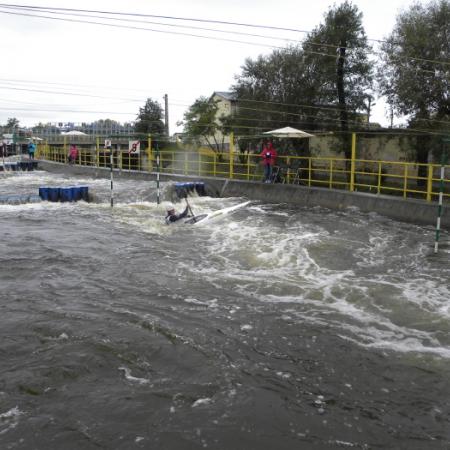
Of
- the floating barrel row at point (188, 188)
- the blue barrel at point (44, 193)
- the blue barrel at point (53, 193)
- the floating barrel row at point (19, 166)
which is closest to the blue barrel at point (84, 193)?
the blue barrel at point (53, 193)

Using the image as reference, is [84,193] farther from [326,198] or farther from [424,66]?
[424,66]

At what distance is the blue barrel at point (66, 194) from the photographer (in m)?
18.7

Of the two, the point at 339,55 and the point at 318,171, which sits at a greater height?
the point at 339,55

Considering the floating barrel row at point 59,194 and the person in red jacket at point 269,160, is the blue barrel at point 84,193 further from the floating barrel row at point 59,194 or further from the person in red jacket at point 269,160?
the person in red jacket at point 269,160

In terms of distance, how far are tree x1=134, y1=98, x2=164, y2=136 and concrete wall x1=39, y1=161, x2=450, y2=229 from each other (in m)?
30.4

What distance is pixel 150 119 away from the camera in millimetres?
55969

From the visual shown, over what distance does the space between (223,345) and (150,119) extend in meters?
52.4

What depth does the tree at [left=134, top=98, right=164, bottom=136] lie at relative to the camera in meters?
55.4

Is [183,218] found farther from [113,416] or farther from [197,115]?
[197,115]

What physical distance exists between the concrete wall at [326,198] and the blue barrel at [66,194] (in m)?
5.71

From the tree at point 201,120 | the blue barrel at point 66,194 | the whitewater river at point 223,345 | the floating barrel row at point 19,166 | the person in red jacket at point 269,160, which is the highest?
the tree at point 201,120

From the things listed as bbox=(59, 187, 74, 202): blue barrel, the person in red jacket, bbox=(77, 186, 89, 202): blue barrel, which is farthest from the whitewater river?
the person in red jacket

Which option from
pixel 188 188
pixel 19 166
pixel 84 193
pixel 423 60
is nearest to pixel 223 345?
pixel 84 193

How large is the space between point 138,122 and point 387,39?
129 ft
